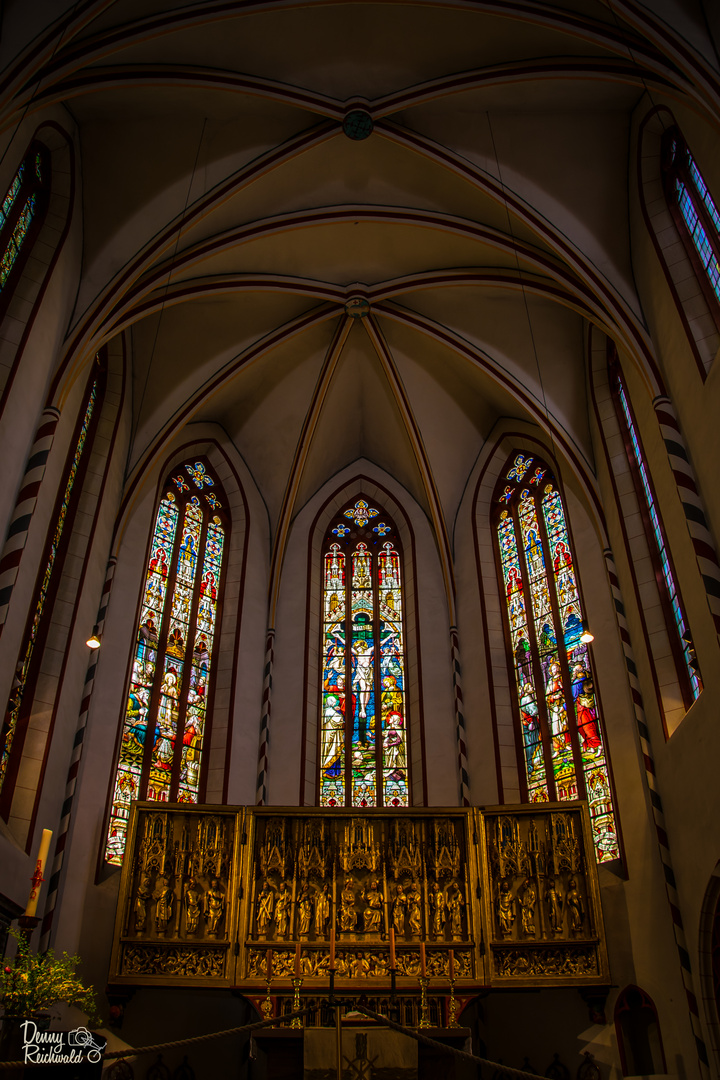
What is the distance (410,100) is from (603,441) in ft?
17.9

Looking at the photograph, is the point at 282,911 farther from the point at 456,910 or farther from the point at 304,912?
the point at 456,910

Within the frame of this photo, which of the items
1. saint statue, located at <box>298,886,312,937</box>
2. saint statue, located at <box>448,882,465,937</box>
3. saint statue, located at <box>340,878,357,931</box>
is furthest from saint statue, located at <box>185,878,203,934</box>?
saint statue, located at <box>448,882,465,937</box>

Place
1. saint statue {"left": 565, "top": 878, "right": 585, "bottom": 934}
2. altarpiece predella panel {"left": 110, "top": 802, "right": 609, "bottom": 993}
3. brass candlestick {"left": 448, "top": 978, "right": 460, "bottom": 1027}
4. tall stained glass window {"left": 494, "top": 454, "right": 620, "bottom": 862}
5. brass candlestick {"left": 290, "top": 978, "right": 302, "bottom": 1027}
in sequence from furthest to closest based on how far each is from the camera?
tall stained glass window {"left": 494, "top": 454, "right": 620, "bottom": 862}, saint statue {"left": 565, "top": 878, "right": 585, "bottom": 934}, altarpiece predella panel {"left": 110, "top": 802, "right": 609, "bottom": 993}, brass candlestick {"left": 448, "top": 978, "right": 460, "bottom": 1027}, brass candlestick {"left": 290, "top": 978, "right": 302, "bottom": 1027}

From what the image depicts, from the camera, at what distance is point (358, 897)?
11070mm

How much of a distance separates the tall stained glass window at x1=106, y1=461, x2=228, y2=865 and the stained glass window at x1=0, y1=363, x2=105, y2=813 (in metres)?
1.92

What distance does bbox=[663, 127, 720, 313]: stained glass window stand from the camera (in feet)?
34.3

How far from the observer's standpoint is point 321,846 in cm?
1134

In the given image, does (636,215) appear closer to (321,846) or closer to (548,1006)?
(321,846)

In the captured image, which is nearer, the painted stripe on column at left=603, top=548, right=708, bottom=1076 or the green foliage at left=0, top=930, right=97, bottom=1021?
the green foliage at left=0, top=930, right=97, bottom=1021

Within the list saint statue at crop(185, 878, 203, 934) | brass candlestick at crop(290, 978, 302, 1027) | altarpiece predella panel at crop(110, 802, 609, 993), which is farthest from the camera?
saint statue at crop(185, 878, 203, 934)

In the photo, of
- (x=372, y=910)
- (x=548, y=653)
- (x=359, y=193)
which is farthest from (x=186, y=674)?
(x=359, y=193)

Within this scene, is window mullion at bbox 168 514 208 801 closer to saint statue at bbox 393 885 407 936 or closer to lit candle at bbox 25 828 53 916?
saint statue at bbox 393 885 407 936

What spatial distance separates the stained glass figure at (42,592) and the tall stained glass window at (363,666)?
16.8 ft

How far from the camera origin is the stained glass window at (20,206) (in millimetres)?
10484
